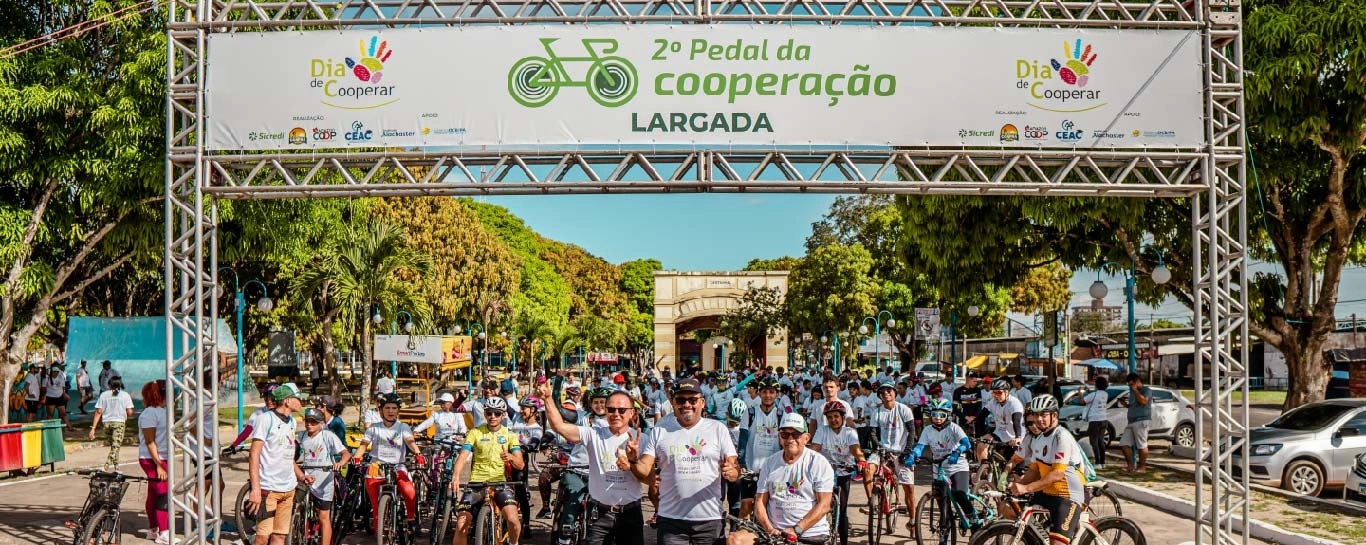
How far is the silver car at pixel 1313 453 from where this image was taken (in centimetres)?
Result: 1578

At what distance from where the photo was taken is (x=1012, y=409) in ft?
49.1

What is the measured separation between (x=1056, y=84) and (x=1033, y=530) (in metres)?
4.67

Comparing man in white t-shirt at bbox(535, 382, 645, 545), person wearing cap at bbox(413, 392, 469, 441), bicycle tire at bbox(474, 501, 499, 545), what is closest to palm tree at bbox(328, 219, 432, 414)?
person wearing cap at bbox(413, 392, 469, 441)

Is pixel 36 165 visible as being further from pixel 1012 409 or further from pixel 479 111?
pixel 1012 409

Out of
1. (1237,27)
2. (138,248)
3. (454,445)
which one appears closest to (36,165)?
(138,248)

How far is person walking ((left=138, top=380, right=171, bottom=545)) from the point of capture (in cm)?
1104

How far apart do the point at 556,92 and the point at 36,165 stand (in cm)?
1579

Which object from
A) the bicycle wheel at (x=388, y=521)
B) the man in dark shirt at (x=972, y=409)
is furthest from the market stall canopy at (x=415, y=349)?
the bicycle wheel at (x=388, y=521)

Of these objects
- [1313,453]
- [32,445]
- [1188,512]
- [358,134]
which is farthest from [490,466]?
Answer: [1313,453]

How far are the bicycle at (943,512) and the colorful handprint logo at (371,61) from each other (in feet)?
23.2

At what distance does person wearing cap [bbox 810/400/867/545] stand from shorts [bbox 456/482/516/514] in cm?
315

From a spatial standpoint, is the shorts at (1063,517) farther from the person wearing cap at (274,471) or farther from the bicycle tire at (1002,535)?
the person wearing cap at (274,471)

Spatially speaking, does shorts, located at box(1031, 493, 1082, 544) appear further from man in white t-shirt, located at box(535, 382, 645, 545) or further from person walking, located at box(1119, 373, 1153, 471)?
person walking, located at box(1119, 373, 1153, 471)

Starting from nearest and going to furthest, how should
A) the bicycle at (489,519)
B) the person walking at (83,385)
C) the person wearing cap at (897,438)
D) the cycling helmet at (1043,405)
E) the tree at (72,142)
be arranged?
the cycling helmet at (1043,405) < the bicycle at (489,519) < the person wearing cap at (897,438) < the tree at (72,142) < the person walking at (83,385)
